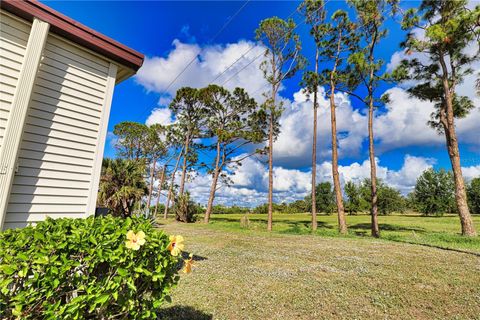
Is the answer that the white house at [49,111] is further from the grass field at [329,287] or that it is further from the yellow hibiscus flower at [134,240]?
the grass field at [329,287]

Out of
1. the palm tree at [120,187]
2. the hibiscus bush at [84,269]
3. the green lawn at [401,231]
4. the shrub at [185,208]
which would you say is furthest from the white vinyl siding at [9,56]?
the shrub at [185,208]

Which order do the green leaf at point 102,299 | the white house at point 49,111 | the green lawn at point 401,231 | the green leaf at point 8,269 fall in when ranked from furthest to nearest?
the green lawn at point 401,231, the white house at point 49,111, the green leaf at point 102,299, the green leaf at point 8,269

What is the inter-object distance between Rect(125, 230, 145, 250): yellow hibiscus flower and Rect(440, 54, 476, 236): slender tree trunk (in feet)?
45.2

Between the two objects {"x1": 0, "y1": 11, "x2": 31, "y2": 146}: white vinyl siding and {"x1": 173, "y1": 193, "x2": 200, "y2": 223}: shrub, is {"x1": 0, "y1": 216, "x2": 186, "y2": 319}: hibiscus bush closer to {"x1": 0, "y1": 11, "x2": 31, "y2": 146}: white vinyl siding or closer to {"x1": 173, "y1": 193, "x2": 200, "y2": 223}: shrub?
{"x1": 0, "y1": 11, "x2": 31, "y2": 146}: white vinyl siding

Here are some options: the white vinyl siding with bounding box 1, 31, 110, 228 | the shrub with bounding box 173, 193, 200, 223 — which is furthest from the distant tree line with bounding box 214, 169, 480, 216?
the white vinyl siding with bounding box 1, 31, 110, 228

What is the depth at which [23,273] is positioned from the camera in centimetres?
142

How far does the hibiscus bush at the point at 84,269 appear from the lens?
1.45 metres

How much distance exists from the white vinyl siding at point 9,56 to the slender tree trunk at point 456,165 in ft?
49.3

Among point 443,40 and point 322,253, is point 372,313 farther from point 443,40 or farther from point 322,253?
point 443,40

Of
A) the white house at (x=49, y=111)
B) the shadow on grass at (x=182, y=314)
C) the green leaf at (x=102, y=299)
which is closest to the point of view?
the green leaf at (x=102, y=299)

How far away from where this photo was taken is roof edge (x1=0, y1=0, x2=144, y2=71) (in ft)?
8.53

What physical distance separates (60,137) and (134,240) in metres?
2.17

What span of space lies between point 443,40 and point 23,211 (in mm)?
16032

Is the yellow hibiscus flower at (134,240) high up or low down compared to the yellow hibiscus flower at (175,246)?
up
